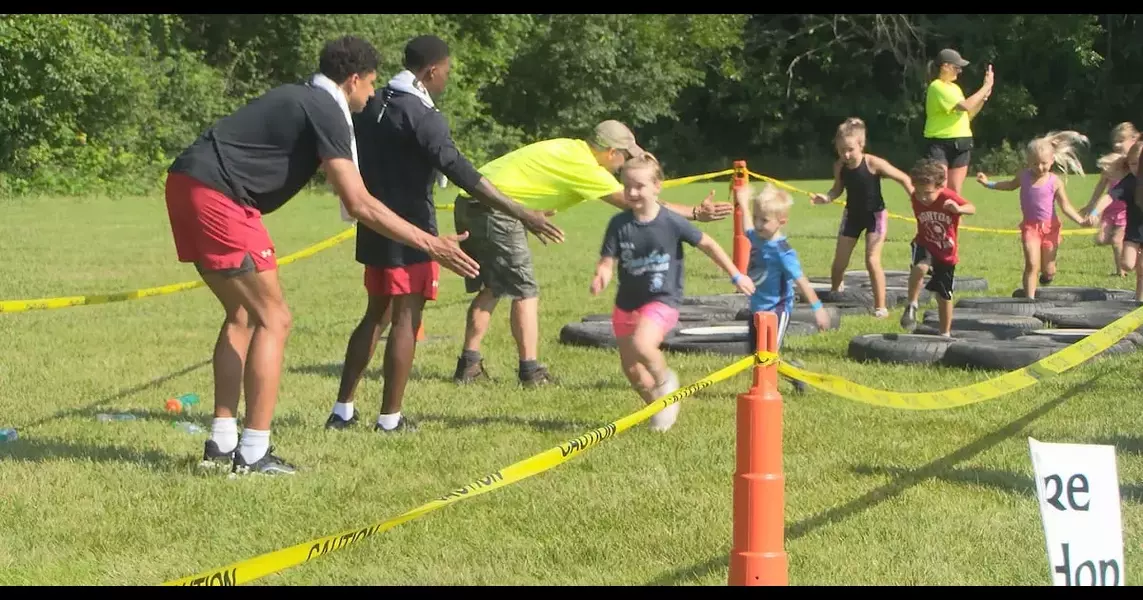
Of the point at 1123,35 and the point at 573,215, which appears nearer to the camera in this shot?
the point at 573,215

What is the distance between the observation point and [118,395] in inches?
339

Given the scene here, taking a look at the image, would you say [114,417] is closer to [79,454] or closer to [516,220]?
[79,454]

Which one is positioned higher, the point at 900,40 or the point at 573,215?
the point at 900,40

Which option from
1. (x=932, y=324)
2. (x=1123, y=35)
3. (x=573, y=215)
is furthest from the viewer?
(x=1123, y=35)

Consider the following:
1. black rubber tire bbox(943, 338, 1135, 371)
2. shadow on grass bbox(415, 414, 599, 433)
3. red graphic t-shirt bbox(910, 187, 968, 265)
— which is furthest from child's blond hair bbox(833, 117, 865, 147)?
shadow on grass bbox(415, 414, 599, 433)

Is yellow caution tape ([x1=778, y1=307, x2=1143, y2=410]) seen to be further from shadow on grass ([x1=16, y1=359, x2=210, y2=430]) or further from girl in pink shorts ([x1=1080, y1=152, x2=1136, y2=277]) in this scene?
girl in pink shorts ([x1=1080, y1=152, x2=1136, y2=277])

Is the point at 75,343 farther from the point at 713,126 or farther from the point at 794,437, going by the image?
the point at 713,126

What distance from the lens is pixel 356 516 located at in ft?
19.1

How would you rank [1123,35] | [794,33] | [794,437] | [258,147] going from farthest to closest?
1. [794,33]
2. [1123,35]
3. [794,437]
4. [258,147]

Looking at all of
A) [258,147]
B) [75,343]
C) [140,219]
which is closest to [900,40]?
[140,219]

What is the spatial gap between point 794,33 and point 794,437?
1767 inches

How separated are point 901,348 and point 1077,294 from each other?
394cm

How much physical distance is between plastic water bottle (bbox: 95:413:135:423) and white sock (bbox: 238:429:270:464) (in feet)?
5.36

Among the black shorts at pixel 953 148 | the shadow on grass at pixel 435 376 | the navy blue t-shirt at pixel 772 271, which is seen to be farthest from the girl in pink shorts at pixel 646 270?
the black shorts at pixel 953 148
